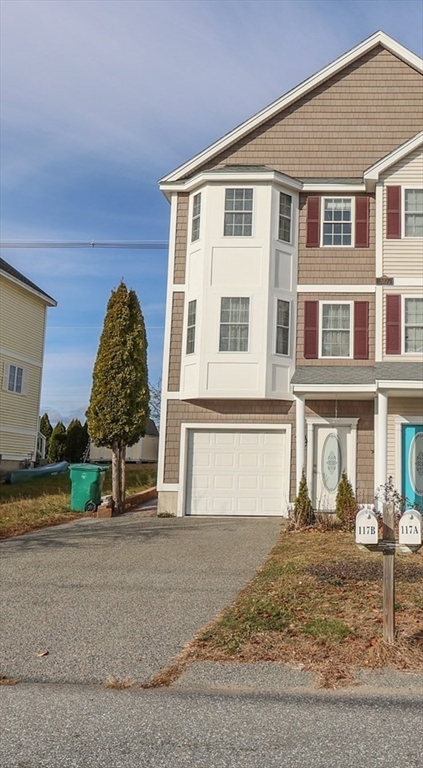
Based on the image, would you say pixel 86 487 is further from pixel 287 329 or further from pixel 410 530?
pixel 410 530

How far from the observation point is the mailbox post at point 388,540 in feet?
18.4

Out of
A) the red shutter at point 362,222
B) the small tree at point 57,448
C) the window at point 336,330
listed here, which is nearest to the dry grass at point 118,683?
the window at point 336,330

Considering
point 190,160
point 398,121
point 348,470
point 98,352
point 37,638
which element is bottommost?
point 37,638

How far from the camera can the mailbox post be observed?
5621 millimetres

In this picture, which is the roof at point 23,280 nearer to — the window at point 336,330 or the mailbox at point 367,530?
the window at point 336,330

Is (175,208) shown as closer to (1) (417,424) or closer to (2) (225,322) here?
(2) (225,322)

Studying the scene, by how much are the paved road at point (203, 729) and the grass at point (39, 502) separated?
8688mm

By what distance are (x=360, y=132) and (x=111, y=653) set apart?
1524cm

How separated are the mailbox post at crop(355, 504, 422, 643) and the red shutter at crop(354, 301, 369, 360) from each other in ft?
34.7

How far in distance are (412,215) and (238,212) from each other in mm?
4168

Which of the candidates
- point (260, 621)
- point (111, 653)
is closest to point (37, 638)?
point (111, 653)

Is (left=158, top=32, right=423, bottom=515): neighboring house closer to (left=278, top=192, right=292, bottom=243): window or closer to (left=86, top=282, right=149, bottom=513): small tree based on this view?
(left=278, top=192, right=292, bottom=243): window

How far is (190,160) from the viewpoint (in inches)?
680

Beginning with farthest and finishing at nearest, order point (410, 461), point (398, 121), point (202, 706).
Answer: point (398, 121), point (410, 461), point (202, 706)
